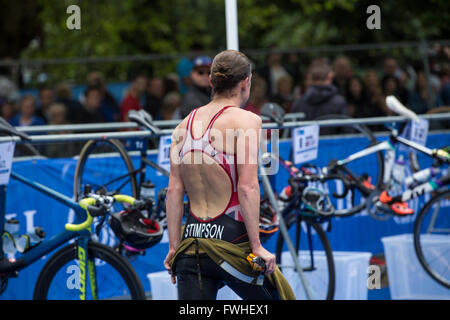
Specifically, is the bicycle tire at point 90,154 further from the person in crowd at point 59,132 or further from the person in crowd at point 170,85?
the person in crowd at point 170,85

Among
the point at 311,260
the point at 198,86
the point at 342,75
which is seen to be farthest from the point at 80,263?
the point at 342,75

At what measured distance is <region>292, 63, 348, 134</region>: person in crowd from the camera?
364 inches

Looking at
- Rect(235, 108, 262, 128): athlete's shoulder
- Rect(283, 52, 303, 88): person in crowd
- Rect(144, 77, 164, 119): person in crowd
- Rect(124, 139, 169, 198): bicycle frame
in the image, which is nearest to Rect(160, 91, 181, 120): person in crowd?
Rect(144, 77, 164, 119): person in crowd

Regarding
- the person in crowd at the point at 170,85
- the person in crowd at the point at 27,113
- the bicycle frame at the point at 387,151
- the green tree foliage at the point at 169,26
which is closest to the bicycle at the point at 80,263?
the bicycle frame at the point at 387,151

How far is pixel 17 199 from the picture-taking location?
23.6 ft

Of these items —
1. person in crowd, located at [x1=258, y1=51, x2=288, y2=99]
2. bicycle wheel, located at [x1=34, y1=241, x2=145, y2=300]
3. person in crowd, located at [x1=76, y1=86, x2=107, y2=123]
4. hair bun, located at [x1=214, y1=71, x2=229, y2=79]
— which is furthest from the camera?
person in crowd, located at [x1=258, y1=51, x2=288, y2=99]

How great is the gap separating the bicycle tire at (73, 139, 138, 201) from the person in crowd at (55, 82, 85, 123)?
4.93 m

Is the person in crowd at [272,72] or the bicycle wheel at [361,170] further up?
the person in crowd at [272,72]

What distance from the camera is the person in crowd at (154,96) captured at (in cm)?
1245

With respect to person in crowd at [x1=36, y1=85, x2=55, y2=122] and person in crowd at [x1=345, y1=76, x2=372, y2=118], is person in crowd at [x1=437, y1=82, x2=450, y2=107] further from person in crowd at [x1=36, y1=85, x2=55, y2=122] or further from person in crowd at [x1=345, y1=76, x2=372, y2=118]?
person in crowd at [x1=36, y1=85, x2=55, y2=122]

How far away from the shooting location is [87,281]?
19.4ft

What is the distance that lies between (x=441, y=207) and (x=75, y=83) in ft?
26.2
